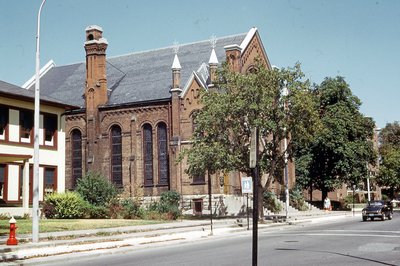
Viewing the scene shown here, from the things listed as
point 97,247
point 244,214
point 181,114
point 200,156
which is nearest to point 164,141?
point 181,114

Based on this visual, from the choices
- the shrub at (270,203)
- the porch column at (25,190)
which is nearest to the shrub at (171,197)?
the shrub at (270,203)

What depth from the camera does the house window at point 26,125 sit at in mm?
35062

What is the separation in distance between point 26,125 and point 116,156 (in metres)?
16.3

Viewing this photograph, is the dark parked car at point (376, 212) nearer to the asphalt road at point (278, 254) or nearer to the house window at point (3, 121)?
the asphalt road at point (278, 254)

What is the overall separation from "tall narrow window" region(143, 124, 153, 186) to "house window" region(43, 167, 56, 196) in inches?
521

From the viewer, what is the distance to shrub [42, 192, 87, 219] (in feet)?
107

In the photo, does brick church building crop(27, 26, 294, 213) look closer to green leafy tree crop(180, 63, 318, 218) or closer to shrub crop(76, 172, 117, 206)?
shrub crop(76, 172, 117, 206)

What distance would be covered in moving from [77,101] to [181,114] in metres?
13.0

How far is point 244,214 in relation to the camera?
147ft

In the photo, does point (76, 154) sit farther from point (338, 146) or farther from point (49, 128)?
point (338, 146)

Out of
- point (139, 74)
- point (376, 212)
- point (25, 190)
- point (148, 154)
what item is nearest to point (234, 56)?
point (148, 154)

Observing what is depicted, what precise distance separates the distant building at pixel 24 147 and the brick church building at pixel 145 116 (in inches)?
387

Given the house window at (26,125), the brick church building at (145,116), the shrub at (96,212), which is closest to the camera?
the shrub at (96,212)

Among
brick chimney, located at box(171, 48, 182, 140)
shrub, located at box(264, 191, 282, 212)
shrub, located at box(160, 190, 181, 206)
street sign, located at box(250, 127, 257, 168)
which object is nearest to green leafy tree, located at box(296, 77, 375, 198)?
shrub, located at box(264, 191, 282, 212)
